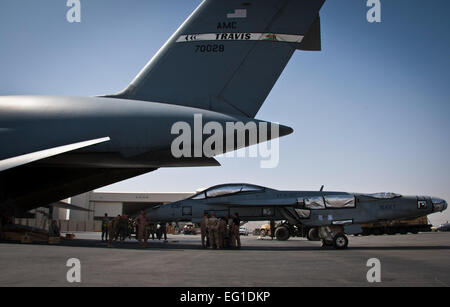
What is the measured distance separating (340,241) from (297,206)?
8.12 ft

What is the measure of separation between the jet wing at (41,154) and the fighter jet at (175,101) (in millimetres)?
50

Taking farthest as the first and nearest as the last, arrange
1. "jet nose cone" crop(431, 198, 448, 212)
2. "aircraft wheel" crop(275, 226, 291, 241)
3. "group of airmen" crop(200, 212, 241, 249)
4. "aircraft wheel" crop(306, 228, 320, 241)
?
"aircraft wheel" crop(275, 226, 291, 241)
"aircraft wheel" crop(306, 228, 320, 241)
"jet nose cone" crop(431, 198, 448, 212)
"group of airmen" crop(200, 212, 241, 249)

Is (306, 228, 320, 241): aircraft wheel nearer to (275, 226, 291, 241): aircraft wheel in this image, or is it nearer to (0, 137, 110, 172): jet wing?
(275, 226, 291, 241): aircraft wheel

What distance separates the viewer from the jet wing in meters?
4.45

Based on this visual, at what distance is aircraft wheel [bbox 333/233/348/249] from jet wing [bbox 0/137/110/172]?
26.0ft

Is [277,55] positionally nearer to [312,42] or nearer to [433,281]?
[312,42]

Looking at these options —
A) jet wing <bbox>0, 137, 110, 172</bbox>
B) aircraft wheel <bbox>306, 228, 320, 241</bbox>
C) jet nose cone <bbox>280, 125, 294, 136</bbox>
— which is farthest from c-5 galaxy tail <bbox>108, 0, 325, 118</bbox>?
aircraft wheel <bbox>306, 228, 320, 241</bbox>

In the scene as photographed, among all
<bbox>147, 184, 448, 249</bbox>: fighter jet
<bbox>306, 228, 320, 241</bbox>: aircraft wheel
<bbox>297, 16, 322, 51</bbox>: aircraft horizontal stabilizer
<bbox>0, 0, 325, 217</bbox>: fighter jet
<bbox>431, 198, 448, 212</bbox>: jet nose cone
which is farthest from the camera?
<bbox>306, 228, 320, 241</bbox>: aircraft wheel

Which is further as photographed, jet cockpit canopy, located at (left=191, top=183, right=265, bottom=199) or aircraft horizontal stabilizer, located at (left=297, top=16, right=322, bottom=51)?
jet cockpit canopy, located at (left=191, top=183, right=265, bottom=199)

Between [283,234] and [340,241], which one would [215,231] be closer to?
[340,241]

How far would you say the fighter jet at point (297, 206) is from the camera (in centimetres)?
1252

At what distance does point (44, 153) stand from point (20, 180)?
2139mm

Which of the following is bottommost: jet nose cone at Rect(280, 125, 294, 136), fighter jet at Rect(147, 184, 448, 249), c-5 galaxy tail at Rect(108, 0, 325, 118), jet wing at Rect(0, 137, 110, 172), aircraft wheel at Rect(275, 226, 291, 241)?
aircraft wheel at Rect(275, 226, 291, 241)

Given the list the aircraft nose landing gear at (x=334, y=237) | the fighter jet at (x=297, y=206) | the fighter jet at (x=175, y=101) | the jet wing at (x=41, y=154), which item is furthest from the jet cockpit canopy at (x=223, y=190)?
the jet wing at (x=41, y=154)
